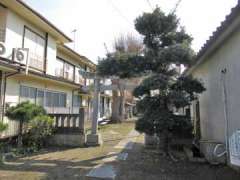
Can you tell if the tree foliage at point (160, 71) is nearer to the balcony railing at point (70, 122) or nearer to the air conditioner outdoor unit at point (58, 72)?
the balcony railing at point (70, 122)

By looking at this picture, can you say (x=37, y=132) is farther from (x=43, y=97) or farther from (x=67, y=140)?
(x=43, y=97)

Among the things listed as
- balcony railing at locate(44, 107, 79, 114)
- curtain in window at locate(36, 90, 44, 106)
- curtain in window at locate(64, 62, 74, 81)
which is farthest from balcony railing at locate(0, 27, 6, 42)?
curtain in window at locate(64, 62, 74, 81)

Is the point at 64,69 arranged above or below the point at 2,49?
above

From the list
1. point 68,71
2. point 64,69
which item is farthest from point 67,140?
point 68,71

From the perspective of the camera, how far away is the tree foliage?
8.02 meters

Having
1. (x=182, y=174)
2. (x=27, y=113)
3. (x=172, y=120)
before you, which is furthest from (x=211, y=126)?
(x=27, y=113)

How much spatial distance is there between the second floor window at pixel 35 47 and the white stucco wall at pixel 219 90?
898cm

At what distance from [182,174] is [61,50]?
15022mm

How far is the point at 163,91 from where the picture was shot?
8.25 meters

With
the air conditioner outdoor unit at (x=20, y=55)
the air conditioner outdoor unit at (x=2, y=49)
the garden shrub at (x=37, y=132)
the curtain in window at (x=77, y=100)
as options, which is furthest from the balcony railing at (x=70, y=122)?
the curtain in window at (x=77, y=100)

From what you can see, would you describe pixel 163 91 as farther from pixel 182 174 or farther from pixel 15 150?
pixel 15 150

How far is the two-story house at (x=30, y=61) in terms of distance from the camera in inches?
419

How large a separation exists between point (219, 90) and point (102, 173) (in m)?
4.39

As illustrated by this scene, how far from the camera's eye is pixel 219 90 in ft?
24.7
